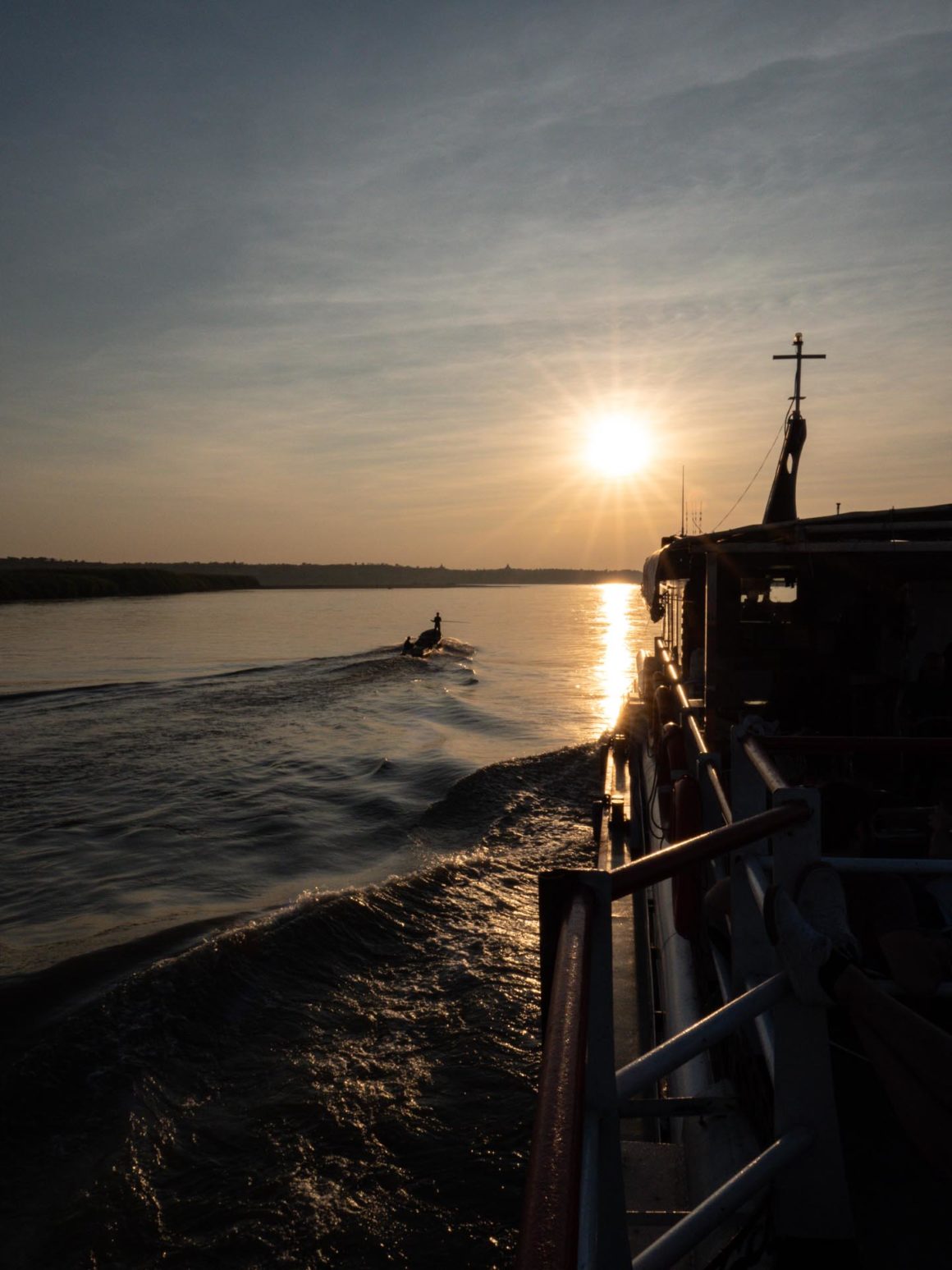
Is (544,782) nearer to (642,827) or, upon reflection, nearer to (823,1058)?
(642,827)

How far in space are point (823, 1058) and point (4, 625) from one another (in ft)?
230

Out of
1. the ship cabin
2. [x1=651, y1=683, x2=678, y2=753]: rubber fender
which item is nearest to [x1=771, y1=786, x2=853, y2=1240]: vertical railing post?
the ship cabin

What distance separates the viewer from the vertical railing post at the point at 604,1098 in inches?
67.5

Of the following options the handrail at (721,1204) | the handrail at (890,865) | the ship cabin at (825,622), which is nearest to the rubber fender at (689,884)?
the ship cabin at (825,622)

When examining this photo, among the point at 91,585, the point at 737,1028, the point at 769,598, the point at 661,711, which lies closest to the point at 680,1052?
the point at 737,1028

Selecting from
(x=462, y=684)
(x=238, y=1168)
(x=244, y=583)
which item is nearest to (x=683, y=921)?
(x=238, y=1168)

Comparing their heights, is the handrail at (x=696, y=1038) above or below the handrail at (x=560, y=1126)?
below

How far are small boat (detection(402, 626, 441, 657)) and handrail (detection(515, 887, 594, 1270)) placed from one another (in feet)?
149

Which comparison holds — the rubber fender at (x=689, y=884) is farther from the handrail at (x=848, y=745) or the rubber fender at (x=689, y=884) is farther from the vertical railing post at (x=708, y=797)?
the handrail at (x=848, y=745)

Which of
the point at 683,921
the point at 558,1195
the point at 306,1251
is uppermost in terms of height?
the point at 558,1195

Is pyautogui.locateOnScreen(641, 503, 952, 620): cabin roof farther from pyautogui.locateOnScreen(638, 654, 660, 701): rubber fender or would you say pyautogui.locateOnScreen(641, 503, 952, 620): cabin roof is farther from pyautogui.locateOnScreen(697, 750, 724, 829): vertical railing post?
pyautogui.locateOnScreen(638, 654, 660, 701): rubber fender

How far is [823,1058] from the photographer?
2.71m

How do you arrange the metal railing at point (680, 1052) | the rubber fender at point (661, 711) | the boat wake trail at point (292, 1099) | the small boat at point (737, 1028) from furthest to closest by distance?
1. the rubber fender at point (661, 711)
2. the boat wake trail at point (292, 1099)
3. the small boat at point (737, 1028)
4. the metal railing at point (680, 1052)

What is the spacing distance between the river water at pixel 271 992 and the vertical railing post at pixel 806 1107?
315cm
